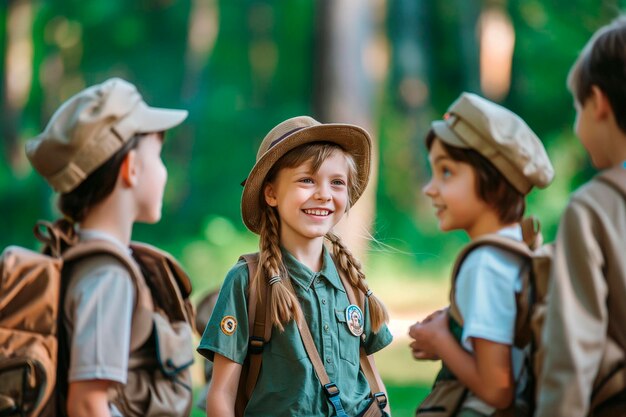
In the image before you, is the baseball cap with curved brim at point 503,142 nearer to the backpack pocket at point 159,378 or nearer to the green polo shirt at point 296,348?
the green polo shirt at point 296,348

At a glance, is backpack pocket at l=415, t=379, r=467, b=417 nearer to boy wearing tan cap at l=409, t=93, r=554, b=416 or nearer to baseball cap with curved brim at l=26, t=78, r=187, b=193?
boy wearing tan cap at l=409, t=93, r=554, b=416

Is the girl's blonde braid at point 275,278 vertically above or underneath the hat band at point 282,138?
underneath

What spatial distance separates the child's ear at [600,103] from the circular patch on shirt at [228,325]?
4.38 ft

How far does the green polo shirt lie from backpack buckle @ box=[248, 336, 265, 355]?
2 centimetres

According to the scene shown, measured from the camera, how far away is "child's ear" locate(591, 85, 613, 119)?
123 inches

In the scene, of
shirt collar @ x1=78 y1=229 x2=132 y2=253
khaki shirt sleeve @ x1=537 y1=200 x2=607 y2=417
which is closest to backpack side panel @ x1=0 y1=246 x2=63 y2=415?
shirt collar @ x1=78 y1=229 x2=132 y2=253

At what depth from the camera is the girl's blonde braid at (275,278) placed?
130 inches

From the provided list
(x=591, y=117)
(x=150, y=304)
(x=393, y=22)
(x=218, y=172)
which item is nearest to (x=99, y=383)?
(x=150, y=304)

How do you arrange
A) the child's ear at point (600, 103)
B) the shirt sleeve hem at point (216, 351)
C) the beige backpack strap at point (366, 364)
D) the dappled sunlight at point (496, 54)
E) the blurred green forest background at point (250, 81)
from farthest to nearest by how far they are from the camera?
1. the dappled sunlight at point (496, 54)
2. the blurred green forest background at point (250, 81)
3. the beige backpack strap at point (366, 364)
4. the shirt sleeve hem at point (216, 351)
5. the child's ear at point (600, 103)

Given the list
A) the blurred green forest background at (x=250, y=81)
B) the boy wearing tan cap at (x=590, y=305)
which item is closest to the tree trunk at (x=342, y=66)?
the blurred green forest background at (x=250, y=81)

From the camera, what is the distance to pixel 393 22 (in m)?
19.6

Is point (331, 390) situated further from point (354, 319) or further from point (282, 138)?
point (282, 138)

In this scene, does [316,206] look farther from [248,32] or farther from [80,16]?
[248,32]

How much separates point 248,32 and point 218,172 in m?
3.28
